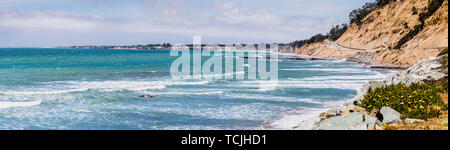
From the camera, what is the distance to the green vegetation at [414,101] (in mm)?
11266

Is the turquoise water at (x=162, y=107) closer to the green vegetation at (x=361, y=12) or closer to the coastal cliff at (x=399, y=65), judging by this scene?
the coastal cliff at (x=399, y=65)

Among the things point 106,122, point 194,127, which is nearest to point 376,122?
point 194,127

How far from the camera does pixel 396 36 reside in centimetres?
8294

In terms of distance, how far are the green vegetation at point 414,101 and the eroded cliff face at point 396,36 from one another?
43.4 meters

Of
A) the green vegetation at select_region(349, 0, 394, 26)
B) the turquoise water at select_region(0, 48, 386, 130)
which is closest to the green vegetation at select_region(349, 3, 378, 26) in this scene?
the green vegetation at select_region(349, 0, 394, 26)

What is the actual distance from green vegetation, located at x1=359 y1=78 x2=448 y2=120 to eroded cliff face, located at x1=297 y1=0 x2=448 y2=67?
4338 centimetres

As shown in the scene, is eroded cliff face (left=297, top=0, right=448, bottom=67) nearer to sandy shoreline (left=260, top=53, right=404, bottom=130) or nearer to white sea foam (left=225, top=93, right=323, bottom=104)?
white sea foam (left=225, top=93, right=323, bottom=104)

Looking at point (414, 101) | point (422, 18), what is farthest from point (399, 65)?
point (414, 101)

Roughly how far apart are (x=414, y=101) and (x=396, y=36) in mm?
76633

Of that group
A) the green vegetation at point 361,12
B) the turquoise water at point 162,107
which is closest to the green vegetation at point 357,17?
the green vegetation at point 361,12
